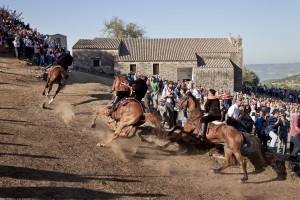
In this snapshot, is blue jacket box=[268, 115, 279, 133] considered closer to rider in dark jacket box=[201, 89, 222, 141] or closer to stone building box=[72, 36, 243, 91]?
rider in dark jacket box=[201, 89, 222, 141]

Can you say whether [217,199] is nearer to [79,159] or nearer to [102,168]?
[102,168]

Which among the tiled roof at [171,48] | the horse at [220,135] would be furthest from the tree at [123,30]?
the horse at [220,135]

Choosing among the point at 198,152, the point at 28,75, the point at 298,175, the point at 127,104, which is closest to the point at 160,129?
the point at 127,104

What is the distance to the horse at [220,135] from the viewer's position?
39.7ft

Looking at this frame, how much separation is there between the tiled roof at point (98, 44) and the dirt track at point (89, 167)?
32159 millimetres

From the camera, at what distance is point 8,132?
11.8 metres

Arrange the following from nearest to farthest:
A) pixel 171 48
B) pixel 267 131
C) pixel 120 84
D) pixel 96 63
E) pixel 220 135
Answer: pixel 220 135 < pixel 120 84 < pixel 267 131 < pixel 96 63 < pixel 171 48

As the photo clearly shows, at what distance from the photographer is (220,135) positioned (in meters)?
12.5

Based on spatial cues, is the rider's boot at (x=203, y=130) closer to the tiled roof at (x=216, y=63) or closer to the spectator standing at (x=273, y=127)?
the spectator standing at (x=273, y=127)

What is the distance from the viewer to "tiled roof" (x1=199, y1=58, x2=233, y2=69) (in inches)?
1882

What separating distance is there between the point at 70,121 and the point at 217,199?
7.43 metres

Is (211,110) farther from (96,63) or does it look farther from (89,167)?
(96,63)

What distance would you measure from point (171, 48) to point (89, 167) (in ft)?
137

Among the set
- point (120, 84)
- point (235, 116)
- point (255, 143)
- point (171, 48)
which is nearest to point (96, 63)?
point (171, 48)
